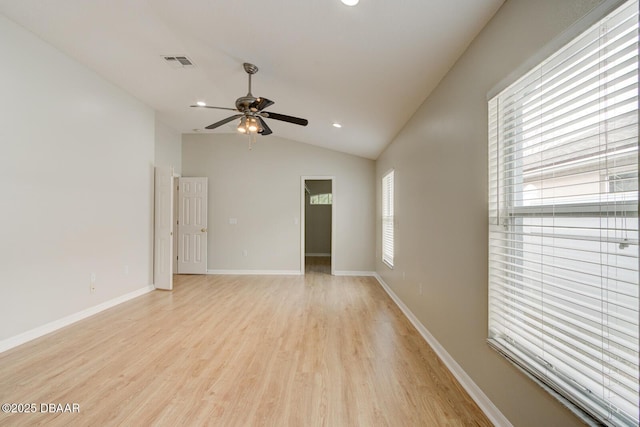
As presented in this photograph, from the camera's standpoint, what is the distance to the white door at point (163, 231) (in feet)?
15.9

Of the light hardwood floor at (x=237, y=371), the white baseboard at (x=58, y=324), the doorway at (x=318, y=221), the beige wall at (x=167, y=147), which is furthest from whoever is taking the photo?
the doorway at (x=318, y=221)

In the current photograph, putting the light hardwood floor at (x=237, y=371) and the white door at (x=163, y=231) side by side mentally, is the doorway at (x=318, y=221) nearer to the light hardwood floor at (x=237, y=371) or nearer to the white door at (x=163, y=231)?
the white door at (x=163, y=231)

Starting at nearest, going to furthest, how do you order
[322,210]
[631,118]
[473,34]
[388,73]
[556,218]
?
[631,118] → [556,218] → [473,34] → [388,73] → [322,210]

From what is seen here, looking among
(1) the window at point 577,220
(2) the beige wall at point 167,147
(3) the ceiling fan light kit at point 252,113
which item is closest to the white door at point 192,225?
(2) the beige wall at point 167,147

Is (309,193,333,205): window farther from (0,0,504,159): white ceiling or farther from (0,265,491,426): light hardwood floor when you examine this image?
(0,265,491,426): light hardwood floor

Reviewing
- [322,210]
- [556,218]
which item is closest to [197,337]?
[556,218]

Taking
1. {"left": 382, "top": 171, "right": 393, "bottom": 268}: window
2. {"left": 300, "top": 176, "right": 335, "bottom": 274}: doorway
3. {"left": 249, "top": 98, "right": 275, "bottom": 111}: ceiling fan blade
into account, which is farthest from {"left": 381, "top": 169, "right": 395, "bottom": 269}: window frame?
{"left": 300, "top": 176, "right": 335, "bottom": 274}: doorway

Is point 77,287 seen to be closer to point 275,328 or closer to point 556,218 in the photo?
point 275,328

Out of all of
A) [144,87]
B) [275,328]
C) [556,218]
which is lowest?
[275,328]

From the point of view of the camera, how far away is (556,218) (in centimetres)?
131

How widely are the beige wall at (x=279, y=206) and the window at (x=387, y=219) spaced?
34.0 inches

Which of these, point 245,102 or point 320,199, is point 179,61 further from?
point 320,199

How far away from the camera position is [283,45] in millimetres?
2572

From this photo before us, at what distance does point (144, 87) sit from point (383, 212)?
4.23 metres
